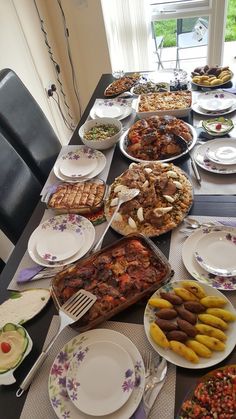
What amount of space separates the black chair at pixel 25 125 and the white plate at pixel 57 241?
0.56m

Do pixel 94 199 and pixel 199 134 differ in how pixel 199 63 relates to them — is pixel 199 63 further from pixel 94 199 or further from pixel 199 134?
pixel 94 199

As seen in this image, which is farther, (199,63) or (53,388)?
(199,63)

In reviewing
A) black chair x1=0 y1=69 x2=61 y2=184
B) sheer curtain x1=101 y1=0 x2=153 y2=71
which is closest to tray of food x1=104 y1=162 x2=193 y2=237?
black chair x1=0 y1=69 x2=61 y2=184

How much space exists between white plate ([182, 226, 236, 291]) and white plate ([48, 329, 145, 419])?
9.8 inches

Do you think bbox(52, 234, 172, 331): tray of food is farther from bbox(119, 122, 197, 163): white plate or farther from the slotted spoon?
bbox(119, 122, 197, 163): white plate

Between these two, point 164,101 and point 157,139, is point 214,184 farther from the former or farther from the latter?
point 164,101

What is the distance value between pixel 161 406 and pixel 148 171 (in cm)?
69

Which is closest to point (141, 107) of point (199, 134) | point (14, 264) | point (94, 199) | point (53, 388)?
point (199, 134)

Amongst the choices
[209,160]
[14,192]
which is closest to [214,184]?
[209,160]

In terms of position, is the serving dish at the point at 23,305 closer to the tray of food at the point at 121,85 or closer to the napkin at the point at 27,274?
the napkin at the point at 27,274

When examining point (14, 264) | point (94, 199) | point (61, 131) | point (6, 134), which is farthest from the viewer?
point (61, 131)

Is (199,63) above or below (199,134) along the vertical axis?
below

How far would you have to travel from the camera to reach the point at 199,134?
1.30 metres

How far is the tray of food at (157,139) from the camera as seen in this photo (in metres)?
1.23
